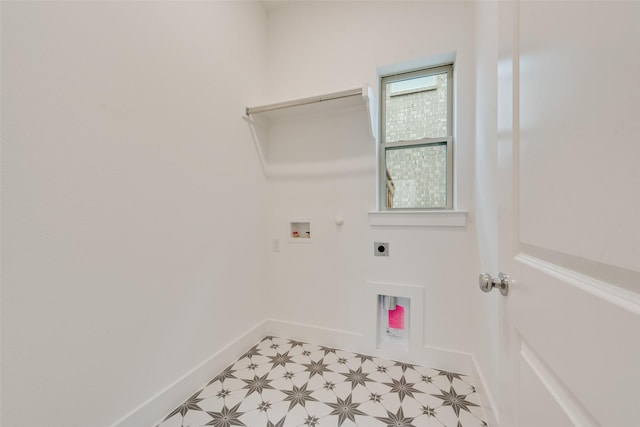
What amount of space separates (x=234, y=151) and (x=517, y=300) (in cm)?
177

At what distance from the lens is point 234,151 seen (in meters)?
1.80

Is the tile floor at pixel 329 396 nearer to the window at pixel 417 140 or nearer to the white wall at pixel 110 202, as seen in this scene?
the white wall at pixel 110 202

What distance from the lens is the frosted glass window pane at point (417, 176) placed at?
1.84 metres

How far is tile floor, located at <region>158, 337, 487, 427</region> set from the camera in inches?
49.9

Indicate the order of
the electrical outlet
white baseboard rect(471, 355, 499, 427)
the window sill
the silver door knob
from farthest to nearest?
the electrical outlet
the window sill
white baseboard rect(471, 355, 499, 427)
the silver door knob

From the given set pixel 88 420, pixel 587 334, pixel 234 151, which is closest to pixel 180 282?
pixel 88 420

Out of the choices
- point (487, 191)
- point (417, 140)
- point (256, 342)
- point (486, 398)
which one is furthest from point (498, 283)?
point (256, 342)

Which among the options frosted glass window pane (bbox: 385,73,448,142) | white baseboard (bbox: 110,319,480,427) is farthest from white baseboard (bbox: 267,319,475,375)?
frosted glass window pane (bbox: 385,73,448,142)

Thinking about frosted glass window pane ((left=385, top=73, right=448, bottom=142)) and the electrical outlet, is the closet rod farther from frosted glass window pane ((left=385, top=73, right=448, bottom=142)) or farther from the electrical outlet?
the electrical outlet

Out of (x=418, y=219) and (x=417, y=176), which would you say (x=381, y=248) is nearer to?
(x=418, y=219)

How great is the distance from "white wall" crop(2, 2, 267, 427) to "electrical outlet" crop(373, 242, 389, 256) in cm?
107

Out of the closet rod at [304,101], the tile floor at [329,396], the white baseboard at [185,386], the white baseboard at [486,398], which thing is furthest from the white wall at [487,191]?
the white baseboard at [185,386]

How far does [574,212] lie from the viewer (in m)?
0.42

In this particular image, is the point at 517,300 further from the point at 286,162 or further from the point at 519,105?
the point at 286,162
